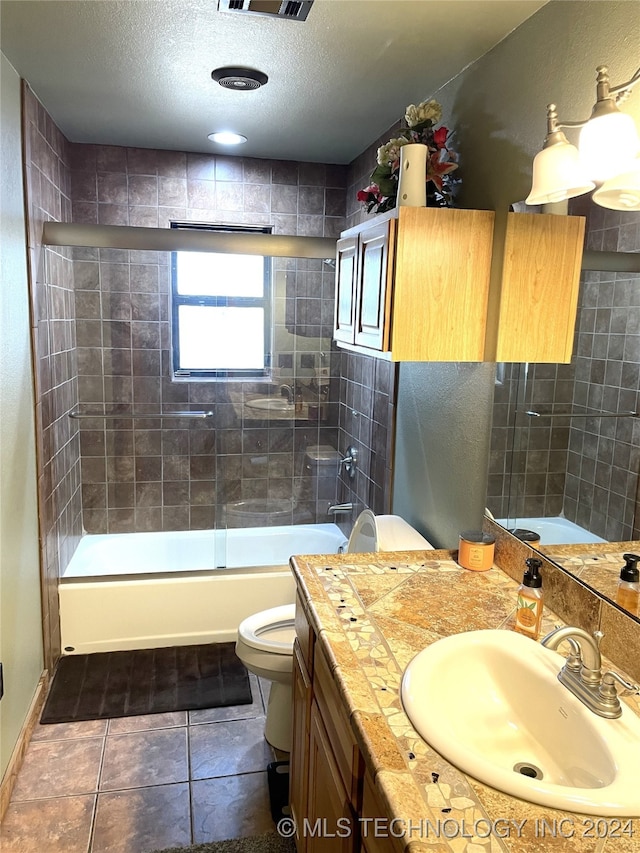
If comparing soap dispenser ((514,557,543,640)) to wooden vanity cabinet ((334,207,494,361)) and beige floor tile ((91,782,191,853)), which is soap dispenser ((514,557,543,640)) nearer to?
wooden vanity cabinet ((334,207,494,361))

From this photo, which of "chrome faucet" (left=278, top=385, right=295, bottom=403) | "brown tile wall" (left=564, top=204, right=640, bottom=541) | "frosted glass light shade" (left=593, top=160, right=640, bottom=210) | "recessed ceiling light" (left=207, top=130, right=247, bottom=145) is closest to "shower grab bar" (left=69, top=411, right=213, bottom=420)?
"chrome faucet" (left=278, top=385, right=295, bottom=403)

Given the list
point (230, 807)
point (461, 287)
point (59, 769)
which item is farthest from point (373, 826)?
point (59, 769)

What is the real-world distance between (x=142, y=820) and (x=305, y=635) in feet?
3.06

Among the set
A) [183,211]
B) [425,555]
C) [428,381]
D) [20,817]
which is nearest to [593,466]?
[425,555]

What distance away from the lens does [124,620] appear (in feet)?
10.3

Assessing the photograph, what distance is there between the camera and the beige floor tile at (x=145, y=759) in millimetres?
2260

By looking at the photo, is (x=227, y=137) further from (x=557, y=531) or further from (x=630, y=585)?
(x=630, y=585)

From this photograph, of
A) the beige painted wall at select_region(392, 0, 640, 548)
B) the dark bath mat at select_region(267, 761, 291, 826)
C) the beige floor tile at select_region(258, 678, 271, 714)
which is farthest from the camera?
the beige floor tile at select_region(258, 678, 271, 714)

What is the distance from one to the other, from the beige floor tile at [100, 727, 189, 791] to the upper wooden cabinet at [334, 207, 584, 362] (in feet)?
5.46

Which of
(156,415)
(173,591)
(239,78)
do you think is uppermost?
(239,78)

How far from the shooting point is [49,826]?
2.04 metres

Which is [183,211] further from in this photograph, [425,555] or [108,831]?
[108,831]

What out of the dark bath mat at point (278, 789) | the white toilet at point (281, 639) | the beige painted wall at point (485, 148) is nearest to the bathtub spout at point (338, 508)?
the beige painted wall at point (485, 148)

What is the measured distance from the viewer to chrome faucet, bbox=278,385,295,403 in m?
3.58
